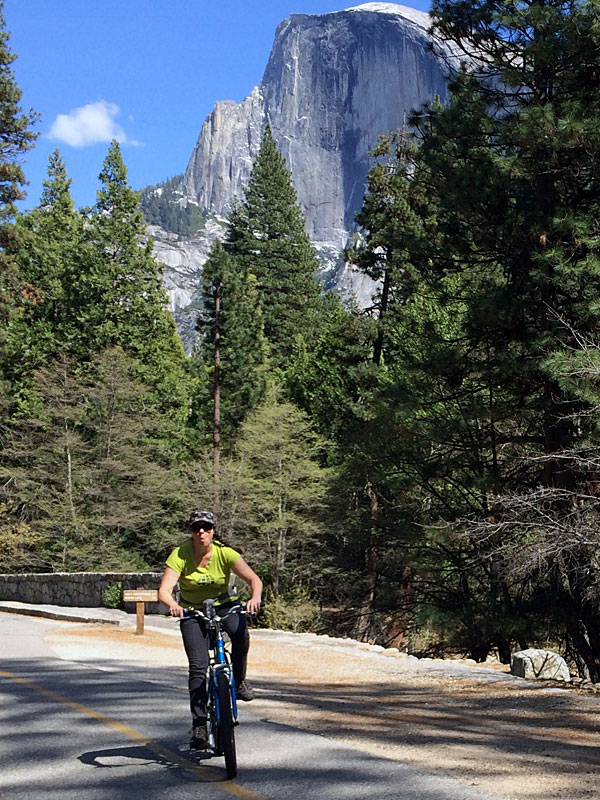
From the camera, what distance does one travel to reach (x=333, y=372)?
41281 millimetres

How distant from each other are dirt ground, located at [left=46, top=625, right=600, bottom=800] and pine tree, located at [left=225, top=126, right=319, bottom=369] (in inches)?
1985

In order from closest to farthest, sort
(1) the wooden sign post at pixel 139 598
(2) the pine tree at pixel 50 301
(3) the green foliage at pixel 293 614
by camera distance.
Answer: (1) the wooden sign post at pixel 139 598
(3) the green foliage at pixel 293 614
(2) the pine tree at pixel 50 301

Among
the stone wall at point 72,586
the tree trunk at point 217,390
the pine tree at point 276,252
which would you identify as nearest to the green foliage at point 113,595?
the stone wall at point 72,586

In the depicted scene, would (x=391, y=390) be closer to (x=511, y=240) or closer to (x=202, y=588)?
(x=511, y=240)

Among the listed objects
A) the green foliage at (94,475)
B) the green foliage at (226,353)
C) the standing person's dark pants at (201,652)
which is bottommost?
the standing person's dark pants at (201,652)

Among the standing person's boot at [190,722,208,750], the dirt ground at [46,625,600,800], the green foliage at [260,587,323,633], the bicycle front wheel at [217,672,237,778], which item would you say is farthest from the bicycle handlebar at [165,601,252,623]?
the green foliage at [260,587,323,633]

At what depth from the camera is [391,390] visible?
22.4m

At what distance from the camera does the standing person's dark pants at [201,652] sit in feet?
20.2

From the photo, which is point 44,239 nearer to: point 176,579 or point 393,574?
point 393,574

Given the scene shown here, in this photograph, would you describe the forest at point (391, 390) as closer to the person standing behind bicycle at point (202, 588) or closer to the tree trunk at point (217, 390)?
the tree trunk at point (217, 390)

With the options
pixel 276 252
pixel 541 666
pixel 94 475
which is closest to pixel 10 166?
pixel 94 475

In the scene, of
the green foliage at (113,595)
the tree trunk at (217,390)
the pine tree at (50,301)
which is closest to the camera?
the green foliage at (113,595)

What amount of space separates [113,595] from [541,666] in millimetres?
15152

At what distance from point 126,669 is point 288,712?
15.9 ft
